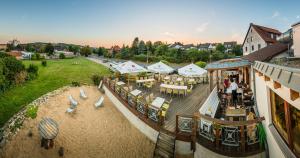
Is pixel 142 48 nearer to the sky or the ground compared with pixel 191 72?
nearer to the sky

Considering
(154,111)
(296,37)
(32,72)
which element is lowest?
(154,111)

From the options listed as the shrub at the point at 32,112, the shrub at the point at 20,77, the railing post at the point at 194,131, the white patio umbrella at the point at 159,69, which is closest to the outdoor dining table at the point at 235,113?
the railing post at the point at 194,131

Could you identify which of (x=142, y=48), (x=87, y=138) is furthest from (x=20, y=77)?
(x=142, y=48)

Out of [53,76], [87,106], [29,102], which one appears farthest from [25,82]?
[87,106]

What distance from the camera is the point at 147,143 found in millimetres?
10398

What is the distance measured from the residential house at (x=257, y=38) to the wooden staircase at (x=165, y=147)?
35665 mm

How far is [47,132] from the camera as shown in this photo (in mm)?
11055

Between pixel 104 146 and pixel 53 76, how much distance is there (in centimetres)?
2234

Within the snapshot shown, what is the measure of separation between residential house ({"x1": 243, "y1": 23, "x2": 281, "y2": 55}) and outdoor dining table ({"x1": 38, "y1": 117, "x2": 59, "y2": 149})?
3879 cm

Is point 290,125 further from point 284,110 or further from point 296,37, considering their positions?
point 296,37

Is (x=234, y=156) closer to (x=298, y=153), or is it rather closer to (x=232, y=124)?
(x=232, y=124)

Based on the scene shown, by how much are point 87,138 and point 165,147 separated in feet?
21.3

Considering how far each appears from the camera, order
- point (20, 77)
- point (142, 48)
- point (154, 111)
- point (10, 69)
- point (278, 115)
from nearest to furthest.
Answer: point (278, 115)
point (154, 111)
point (10, 69)
point (20, 77)
point (142, 48)

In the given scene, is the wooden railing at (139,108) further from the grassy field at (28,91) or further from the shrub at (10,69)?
the shrub at (10,69)
